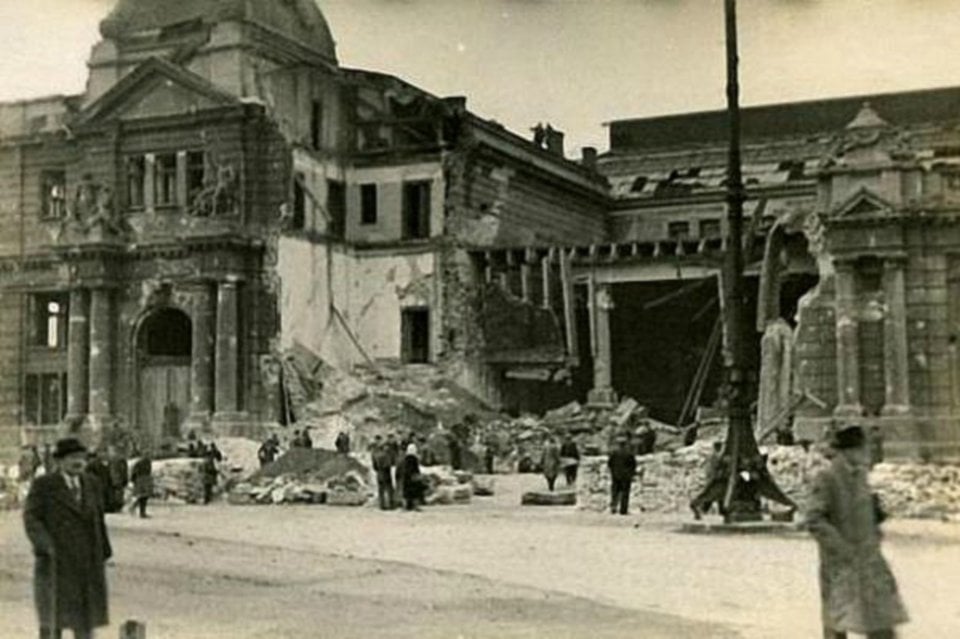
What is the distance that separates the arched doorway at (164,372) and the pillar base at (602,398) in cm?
993

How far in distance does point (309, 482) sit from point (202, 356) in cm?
899

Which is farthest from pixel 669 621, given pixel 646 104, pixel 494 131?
pixel 494 131

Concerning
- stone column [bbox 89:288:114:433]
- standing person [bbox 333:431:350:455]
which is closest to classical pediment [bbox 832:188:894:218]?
standing person [bbox 333:431:350:455]

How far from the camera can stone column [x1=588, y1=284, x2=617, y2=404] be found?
34781mm

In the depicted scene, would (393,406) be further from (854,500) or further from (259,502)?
(854,500)

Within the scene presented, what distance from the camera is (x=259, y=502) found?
82.4 ft

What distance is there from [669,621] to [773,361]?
17.3 meters

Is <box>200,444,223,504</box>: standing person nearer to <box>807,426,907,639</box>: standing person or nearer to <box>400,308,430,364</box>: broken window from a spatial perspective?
<box>400,308,430,364</box>: broken window

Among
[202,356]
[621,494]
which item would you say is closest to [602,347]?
[202,356]

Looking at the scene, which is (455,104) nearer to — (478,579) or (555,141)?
(555,141)

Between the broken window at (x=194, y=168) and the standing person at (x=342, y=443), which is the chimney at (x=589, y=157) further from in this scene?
the standing person at (x=342, y=443)

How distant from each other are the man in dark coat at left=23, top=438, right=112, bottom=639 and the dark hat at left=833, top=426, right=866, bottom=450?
15.7ft

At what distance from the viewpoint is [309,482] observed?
83.5ft

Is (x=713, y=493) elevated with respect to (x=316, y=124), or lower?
lower
